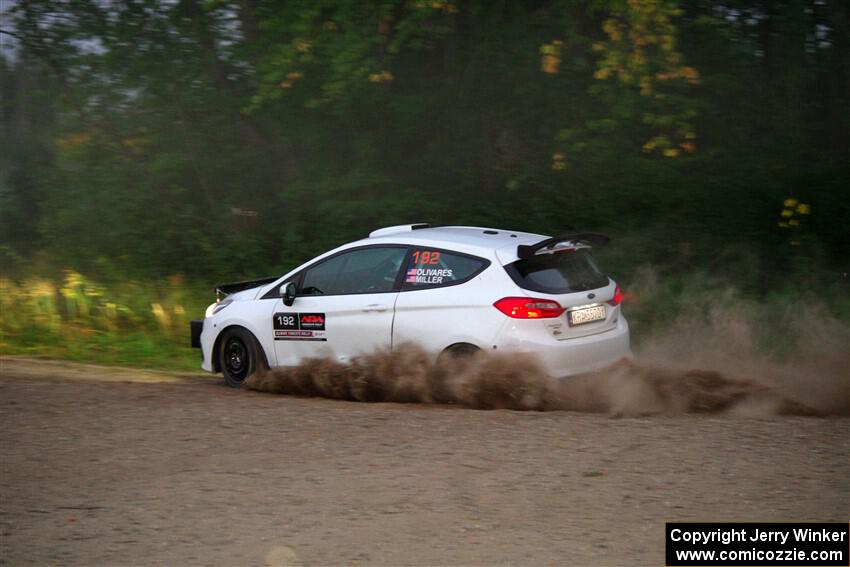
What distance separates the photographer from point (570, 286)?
27.6ft

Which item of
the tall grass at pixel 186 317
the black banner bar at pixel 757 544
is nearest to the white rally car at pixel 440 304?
the tall grass at pixel 186 317

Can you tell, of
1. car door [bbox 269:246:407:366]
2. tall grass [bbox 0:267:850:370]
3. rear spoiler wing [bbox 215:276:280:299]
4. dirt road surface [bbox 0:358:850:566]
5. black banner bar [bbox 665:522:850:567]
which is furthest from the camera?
tall grass [bbox 0:267:850:370]

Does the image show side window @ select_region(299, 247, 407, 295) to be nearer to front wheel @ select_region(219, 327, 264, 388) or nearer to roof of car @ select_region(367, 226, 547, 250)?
roof of car @ select_region(367, 226, 547, 250)

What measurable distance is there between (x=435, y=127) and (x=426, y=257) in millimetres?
8361

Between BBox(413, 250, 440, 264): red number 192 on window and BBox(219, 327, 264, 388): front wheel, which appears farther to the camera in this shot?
BBox(219, 327, 264, 388): front wheel

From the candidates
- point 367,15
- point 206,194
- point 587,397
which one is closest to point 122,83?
point 206,194

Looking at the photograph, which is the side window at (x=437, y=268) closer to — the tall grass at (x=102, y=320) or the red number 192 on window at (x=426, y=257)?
the red number 192 on window at (x=426, y=257)

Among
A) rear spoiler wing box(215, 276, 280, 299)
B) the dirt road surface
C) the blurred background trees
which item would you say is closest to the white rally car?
rear spoiler wing box(215, 276, 280, 299)

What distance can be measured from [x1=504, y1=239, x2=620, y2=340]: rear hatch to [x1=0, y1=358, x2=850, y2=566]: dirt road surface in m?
0.82

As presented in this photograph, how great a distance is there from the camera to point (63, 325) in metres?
14.3

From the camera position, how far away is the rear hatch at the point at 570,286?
8.22m

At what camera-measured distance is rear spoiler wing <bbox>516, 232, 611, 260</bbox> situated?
8.34m

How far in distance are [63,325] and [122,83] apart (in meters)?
5.33

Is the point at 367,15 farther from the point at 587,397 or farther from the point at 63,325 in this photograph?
the point at 587,397
